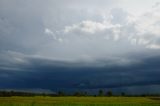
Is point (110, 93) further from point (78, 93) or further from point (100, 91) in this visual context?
point (78, 93)

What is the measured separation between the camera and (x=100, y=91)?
638 feet

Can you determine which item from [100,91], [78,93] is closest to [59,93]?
[78,93]

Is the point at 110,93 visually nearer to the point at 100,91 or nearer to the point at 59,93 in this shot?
the point at 100,91

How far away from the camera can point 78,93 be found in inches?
7559

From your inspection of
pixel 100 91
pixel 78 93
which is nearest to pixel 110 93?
pixel 100 91

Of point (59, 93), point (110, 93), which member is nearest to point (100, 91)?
point (110, 93)

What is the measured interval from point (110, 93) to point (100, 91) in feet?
22.2

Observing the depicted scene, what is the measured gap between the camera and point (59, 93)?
650ft

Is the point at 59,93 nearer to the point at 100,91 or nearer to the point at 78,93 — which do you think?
the point at 78,93

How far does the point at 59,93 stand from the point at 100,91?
25.2 m

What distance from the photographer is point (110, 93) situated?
7746 inches

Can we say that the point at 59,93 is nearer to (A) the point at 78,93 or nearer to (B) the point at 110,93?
(A) the point at 78,93

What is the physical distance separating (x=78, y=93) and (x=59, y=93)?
13253 millimetres

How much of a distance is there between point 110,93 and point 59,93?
102 feet
